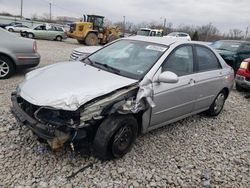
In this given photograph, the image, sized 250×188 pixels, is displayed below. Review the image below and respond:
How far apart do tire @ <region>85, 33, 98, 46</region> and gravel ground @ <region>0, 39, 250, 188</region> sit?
16603 millimetres

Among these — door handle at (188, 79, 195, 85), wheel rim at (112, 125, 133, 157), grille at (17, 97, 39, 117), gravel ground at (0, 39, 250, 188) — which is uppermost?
door handle at (188, 79, 195, 85)

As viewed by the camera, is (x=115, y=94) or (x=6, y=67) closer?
(x=115, y=94)

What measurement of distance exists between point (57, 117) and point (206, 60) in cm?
289

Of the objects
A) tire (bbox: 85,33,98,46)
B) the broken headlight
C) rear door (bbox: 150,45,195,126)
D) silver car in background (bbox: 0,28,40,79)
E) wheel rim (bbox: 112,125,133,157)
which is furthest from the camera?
tire (bbox: 85,33,98,46)

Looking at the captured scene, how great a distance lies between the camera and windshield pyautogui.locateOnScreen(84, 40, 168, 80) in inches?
136

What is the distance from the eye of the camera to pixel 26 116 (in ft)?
9.73

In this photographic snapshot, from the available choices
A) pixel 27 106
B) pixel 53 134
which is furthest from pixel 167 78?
pixel 27 106

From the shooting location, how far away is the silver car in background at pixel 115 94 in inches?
109

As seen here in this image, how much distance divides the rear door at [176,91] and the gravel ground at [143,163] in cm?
39

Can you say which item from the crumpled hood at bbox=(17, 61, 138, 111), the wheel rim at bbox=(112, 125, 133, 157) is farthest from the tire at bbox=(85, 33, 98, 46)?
the wheel rim at bbox=(112, 125, 133, 157)

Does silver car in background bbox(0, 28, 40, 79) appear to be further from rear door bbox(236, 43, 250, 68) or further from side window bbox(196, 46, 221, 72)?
rear door bbox(236, 43, 250, 68)

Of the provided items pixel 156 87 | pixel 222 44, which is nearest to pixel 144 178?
pixel 156 87

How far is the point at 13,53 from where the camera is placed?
6.41m

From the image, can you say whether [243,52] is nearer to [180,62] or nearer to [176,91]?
[180,62]
